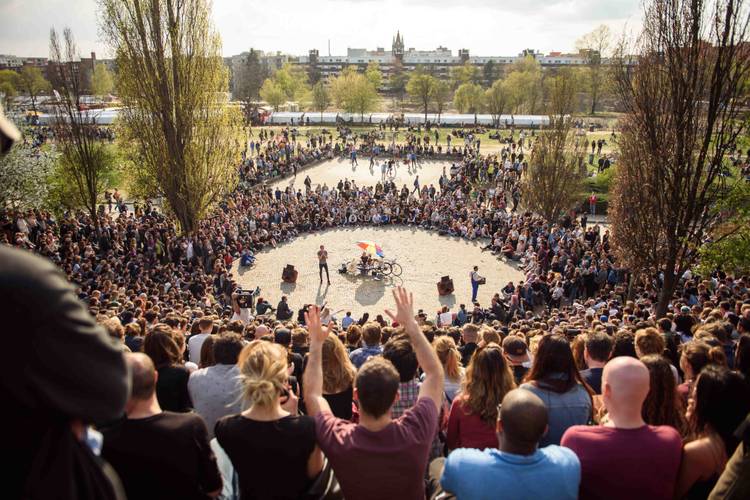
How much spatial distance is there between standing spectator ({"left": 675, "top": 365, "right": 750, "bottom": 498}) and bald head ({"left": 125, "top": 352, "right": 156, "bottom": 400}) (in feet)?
11.5

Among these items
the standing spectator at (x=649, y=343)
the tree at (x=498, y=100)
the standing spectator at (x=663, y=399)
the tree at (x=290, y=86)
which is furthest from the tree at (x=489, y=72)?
the standing spectator at (x=663, y=399)

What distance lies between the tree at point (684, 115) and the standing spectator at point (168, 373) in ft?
31.0

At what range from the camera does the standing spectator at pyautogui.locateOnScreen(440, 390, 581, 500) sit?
2943 mm

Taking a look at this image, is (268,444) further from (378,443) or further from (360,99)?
(360,99)

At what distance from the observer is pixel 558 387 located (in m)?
4.54

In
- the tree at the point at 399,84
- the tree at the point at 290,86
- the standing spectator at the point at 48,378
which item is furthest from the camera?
the tree at the point at 399,84

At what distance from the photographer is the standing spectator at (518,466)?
294 cm

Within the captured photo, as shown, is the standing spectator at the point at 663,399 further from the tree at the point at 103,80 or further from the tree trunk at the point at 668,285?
the tree at the point at 103,80

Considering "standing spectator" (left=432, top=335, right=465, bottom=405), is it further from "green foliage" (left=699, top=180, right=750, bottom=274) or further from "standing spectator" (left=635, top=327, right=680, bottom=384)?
"green foliage" (left=699, top=180, right=750, bottom=274)

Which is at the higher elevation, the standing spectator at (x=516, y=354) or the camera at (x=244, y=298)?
the standing spectator at (x=516, y=354)

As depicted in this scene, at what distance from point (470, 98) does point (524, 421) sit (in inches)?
3186

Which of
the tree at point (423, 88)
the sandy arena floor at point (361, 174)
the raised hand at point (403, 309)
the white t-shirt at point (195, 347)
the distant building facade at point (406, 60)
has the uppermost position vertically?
the distant building facade at point (406, 60)

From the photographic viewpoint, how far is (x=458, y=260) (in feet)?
77.5

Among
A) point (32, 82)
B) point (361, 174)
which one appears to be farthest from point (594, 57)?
point (32, 82)
